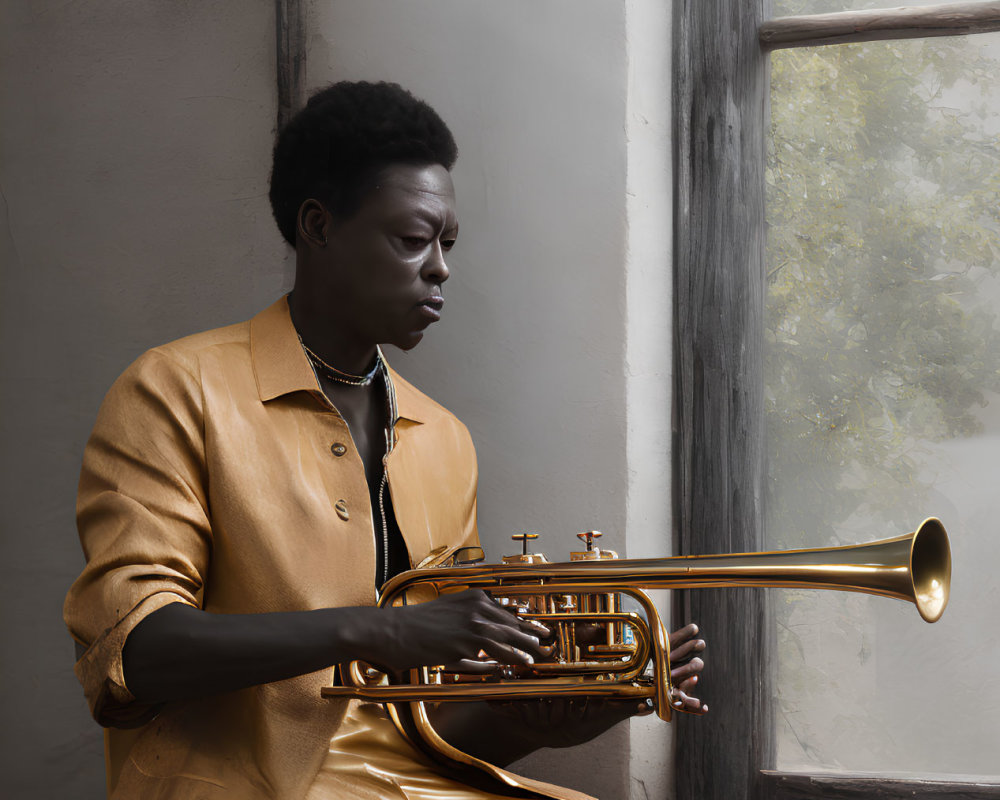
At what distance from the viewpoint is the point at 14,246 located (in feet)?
6.22

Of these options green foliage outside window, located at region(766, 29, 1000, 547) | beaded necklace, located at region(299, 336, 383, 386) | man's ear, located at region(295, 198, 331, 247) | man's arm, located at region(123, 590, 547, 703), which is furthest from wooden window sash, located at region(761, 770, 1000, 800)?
man's ear, located at region(295, 198, 331, 247)

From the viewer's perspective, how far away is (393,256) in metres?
1.32

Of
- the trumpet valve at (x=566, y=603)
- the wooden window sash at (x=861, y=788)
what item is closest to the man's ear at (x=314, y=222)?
the trumpet valve at (x=566, y=603)

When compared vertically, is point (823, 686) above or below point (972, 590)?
below

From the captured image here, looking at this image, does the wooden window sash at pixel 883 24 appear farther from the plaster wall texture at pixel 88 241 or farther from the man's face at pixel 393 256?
the plaster wall texture at pixel 88 241

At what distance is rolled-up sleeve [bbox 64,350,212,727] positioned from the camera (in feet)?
3.59

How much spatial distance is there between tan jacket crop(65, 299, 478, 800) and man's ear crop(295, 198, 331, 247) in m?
0.13

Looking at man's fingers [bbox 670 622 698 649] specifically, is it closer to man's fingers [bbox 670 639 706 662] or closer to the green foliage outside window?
man's fingers [bbox 670 639 706 662]

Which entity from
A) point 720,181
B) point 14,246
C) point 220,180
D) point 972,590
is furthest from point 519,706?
point 14,246

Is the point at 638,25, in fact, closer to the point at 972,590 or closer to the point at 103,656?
the point at 972,590

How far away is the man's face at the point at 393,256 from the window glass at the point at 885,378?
76 centimetres

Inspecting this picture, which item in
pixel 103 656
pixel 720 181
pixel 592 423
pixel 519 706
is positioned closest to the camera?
pixel 103 656

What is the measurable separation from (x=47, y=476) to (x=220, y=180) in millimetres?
643

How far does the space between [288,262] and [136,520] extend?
0.80 meters
